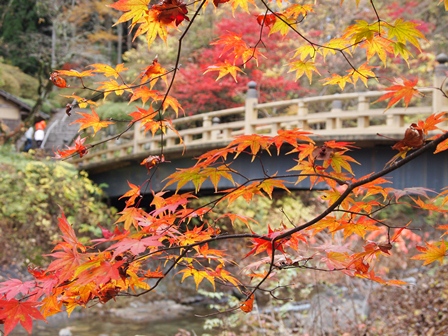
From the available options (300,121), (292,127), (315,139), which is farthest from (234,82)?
(315,139)

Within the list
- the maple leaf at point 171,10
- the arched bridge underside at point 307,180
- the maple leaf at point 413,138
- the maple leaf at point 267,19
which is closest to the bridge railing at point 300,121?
the arched bridge underside at point 307,180

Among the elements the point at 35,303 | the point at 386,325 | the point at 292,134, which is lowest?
the point at 386,325

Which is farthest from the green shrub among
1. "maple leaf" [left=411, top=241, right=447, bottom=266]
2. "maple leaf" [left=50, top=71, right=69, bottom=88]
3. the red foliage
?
"maple leaf" [left=411, top=241, right=447, bottom=266]

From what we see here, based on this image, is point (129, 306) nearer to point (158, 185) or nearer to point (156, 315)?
point (156, 315)

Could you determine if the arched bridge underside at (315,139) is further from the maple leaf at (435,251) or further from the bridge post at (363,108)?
the maple leaf at (435,251)

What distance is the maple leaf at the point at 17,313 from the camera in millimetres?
1868

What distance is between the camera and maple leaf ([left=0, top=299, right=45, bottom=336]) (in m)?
1.87

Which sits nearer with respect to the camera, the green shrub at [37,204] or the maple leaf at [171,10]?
the maple leaf at [171,10]

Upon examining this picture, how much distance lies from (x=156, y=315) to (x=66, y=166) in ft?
15.0

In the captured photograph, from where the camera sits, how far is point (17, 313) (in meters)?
1.89

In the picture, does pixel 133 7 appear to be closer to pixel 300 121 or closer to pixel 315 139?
pixel 315 139

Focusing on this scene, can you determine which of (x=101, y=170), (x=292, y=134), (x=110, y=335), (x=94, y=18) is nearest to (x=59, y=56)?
(x=94, y=18)

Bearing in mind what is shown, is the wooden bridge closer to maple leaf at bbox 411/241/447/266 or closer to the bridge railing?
A: the bridge railing

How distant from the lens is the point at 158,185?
13.7 metres
